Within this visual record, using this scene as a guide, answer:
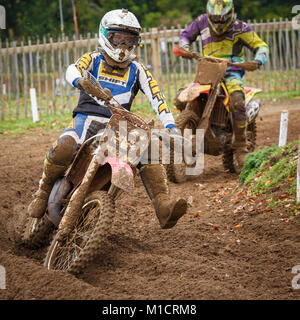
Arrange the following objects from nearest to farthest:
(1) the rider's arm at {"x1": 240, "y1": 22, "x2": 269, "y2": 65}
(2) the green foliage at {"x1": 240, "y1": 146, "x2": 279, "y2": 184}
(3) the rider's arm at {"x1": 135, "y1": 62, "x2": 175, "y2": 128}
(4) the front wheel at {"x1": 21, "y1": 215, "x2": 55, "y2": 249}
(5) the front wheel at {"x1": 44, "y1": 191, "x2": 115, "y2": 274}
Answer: (5) the front wheel at {"x1": 44, "y1": 191, "x2": 115, "y2": 274} < (3) the rider's arm at {"x1": 135, "y1": 62, "x2": 175, "y2": 128} < (4) the front wheel at {"x1": 21, "y1": 215, "x2": 55, "y2": 249} < (2) the green foliage at {"x1": 240, "y1": 146, "x2": 279, "y2": 184} < (1) the rider's arm at {"x1": 240, "y1": 22, "x2": 269, "y2": 65}

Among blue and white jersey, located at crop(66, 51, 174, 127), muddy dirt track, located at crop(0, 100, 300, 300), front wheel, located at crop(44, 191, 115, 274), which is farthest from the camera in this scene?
blue and white jersey, located at crop(66, 51, 174, 127)

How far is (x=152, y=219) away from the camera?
7000 millimetres

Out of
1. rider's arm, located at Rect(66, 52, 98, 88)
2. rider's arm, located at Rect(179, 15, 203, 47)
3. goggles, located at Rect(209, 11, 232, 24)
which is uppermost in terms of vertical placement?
goggles, located at Rect(209, 11, 232, 24)

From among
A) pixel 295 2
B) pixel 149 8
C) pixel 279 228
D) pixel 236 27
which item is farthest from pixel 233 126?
pixel 149 8

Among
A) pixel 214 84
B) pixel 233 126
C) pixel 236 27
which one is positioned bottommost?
pixel 233 126

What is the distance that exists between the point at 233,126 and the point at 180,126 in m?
0.95

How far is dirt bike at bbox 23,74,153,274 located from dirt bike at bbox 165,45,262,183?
3.16m

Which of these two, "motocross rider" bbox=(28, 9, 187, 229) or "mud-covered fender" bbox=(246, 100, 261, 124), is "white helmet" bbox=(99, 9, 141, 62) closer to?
"motocross rider" bbox=(28, 9, 187, 229)

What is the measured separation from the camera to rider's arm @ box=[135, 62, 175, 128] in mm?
5457

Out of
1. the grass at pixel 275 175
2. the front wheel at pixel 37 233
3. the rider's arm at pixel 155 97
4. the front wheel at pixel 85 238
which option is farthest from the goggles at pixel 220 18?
the front wheel at pixel 85 238

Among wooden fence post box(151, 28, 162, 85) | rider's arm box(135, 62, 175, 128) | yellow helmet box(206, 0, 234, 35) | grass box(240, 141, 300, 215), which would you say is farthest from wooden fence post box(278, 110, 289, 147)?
wooden fence post box(151, 28, 162, 85)

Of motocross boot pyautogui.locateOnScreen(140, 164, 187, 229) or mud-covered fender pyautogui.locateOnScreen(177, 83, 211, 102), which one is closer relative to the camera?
motocross boot pyautogui.locateOnScreen(140, 164, 187, 229)

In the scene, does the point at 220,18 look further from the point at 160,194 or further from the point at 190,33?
the point at 160,194
